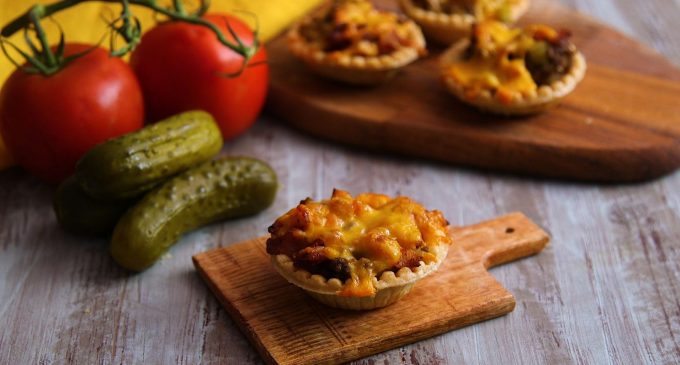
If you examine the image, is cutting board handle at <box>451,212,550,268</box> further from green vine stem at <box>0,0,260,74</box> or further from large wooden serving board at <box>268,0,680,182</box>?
green vine stem at <box>0,0,260,74</box>

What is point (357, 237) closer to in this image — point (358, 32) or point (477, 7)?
point (358, 32)

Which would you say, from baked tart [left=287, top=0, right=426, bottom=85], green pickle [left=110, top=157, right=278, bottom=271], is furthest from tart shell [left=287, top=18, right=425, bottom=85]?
green pickle [left=110, top=157, right=278, bottom=271]

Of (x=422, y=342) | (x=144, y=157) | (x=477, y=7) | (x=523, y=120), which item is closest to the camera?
(x=422, y=342)

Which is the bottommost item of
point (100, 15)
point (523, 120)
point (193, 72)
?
point (523, 120)

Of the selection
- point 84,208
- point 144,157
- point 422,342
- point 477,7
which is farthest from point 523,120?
point 84,208

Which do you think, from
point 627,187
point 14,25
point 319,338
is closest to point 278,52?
point 14,25

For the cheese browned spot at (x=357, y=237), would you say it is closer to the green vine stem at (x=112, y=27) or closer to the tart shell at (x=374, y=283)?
the tart shell at (x=374, y=283)

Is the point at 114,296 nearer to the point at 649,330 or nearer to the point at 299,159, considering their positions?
the point at 299,159
